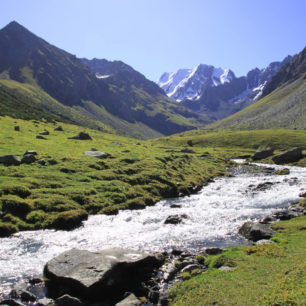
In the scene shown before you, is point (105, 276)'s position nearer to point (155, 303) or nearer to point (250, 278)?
point (155, 303)

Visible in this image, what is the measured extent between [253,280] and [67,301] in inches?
421

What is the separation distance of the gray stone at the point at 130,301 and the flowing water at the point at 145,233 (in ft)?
22.6

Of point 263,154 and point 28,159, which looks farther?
point 263,154

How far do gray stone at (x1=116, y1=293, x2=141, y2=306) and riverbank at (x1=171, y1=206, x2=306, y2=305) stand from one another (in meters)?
2.04

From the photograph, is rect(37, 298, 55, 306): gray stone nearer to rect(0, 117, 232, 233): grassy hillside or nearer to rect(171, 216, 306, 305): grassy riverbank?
rect(171, 216, 306, 305): grassy riverbank

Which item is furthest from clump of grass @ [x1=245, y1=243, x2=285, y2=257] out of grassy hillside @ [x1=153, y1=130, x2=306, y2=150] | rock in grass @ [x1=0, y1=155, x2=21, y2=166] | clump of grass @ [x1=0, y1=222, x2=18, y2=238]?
grassy hillside @ [x1=153, y1=130, x2=306, y2=150]

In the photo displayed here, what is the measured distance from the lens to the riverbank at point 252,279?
13320 millimetres

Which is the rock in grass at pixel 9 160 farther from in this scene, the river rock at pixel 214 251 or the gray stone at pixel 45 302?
the river rock at pixel 214 251

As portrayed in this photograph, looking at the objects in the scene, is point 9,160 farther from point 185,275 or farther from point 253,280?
point 253,280

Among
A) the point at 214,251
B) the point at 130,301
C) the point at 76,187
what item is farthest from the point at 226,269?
the point at 76,187

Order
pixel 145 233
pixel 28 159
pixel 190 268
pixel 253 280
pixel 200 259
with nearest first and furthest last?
pixel 253 280 < pixel 190 268 < pixel 200 259 < pixel 145 233 < pixel 28 159

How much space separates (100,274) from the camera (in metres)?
16.1

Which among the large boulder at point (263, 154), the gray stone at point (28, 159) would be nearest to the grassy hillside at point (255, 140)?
the large boulder at point (263, 154)

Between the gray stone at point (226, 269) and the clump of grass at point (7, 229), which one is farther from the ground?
the gray stone at point (226, 269)
